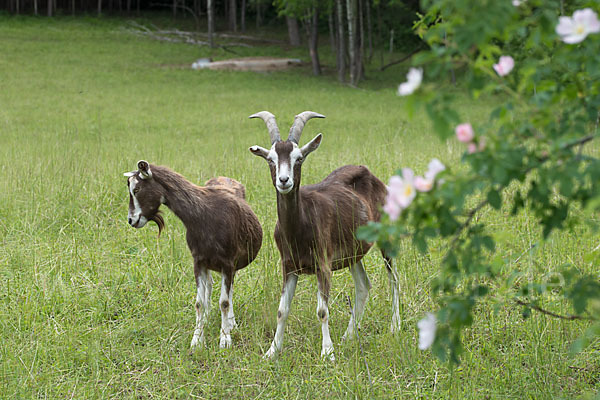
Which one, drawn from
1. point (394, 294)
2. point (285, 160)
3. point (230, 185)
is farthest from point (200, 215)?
point (394, 294)

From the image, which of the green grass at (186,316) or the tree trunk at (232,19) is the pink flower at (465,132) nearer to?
the green grass at (186,316)

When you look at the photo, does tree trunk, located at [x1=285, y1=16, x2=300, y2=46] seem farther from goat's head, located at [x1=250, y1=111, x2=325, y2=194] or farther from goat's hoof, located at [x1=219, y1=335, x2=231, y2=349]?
goat's hoof, located at [x1=219, y1=335, x2=231, y2=349]

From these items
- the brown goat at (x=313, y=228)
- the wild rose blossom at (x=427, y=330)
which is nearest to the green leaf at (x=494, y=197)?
the wild rose blossom at (x=427, y=330)

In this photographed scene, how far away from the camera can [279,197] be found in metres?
4.38

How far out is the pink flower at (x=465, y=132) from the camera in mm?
1704

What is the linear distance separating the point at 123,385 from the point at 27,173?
5.17 metres

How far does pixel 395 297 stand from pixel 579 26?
130 inches

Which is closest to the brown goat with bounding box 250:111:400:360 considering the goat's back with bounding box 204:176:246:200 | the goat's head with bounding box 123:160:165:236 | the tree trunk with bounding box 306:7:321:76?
the goat's back with bounding box 204:176:246:200

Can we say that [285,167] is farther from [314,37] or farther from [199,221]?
[314,37]

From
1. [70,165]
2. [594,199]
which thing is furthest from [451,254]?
[70,165]

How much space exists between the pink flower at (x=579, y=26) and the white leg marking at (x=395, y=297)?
289 centimetres

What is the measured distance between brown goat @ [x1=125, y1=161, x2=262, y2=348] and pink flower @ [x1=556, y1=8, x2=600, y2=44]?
3.36 m

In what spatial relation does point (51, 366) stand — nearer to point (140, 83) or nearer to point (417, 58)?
point (417, 58)

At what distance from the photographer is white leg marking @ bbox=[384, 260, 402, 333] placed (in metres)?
4.42
